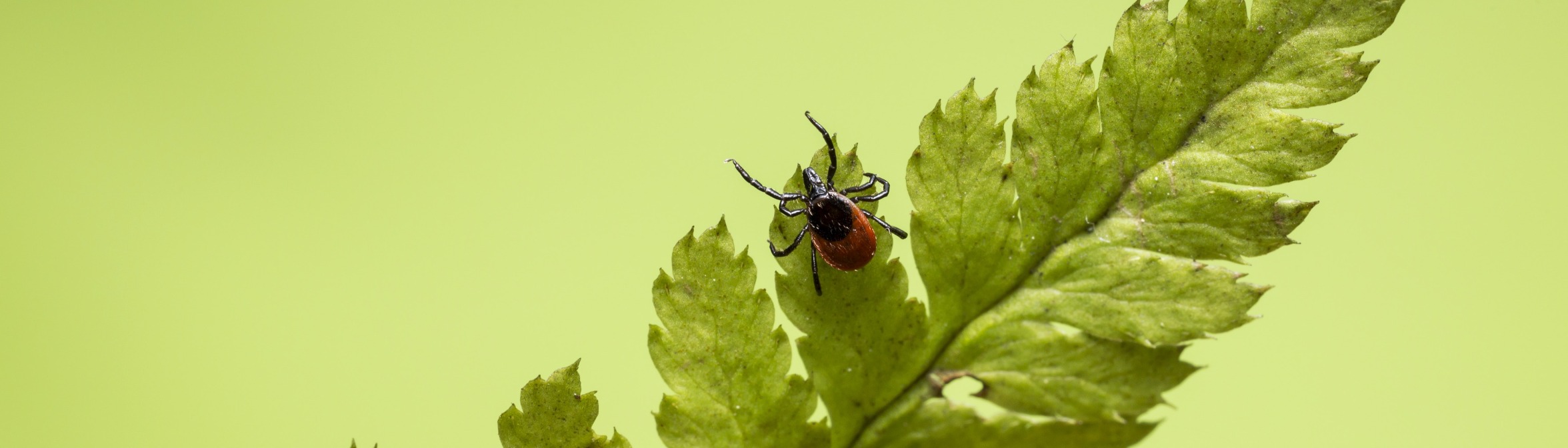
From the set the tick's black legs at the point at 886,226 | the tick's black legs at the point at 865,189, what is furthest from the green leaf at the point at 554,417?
the tick's black legs at the point at 886,226

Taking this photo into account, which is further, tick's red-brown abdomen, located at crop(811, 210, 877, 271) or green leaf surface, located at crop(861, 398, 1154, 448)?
tick's red-brown abdomen, located at crop(811, 210, 877, 271)

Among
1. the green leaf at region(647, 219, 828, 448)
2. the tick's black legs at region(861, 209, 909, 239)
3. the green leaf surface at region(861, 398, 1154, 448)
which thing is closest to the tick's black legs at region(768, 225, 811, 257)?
the green leaf at region(647, 219, 828, 448)

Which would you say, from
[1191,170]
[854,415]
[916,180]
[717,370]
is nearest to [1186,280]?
[1191,170]

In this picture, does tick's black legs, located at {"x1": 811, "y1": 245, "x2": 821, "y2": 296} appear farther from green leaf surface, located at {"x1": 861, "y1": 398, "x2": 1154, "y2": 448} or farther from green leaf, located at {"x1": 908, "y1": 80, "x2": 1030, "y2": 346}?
green leaf surface, located at {"x1": 861, "y1": 398, "x2": 1154, "y2": 448}

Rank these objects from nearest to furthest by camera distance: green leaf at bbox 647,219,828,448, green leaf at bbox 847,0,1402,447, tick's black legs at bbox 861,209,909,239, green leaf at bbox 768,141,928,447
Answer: green leaf at bbox 847,0,1402,447 < green leaf at bbox 647,219,828,448 < green leaf at bbox 768,141,928,447 < tick's black legs at bbox 861,209,909,239

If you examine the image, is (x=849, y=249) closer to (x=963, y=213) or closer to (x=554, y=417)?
(x=963, y=213)

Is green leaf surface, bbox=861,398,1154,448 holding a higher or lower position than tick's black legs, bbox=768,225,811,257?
lower

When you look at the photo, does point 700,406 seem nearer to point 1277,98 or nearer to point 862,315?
point 862,315
